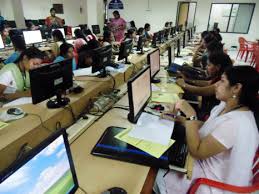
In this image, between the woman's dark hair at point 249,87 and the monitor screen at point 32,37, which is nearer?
the woman's dark hair at point 249,87

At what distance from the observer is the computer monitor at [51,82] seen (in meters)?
1.42

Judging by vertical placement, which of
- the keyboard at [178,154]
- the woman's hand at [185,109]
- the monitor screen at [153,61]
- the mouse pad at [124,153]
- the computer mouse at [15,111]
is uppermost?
the monitor screen at [153,61]

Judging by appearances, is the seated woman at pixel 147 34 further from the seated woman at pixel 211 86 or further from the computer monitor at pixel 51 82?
the computer monitor at pixel 51 82

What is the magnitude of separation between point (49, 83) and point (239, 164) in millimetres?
1321

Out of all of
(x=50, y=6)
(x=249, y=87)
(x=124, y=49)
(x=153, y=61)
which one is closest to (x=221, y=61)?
(x=153, y=61)

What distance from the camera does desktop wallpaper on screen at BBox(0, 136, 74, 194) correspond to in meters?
0.62

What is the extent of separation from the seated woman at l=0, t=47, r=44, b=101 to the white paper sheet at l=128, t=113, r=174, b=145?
124 cm

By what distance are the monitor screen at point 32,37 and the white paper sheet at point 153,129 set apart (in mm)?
4458

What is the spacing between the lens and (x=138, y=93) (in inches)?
61.2

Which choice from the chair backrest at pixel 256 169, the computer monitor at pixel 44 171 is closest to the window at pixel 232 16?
the chair backrest at pixel 256 169

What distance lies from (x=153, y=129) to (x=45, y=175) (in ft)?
2.90

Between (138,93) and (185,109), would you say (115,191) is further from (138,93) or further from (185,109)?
(185,109)

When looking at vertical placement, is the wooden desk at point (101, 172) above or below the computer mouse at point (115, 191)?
below

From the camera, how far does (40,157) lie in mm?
699
